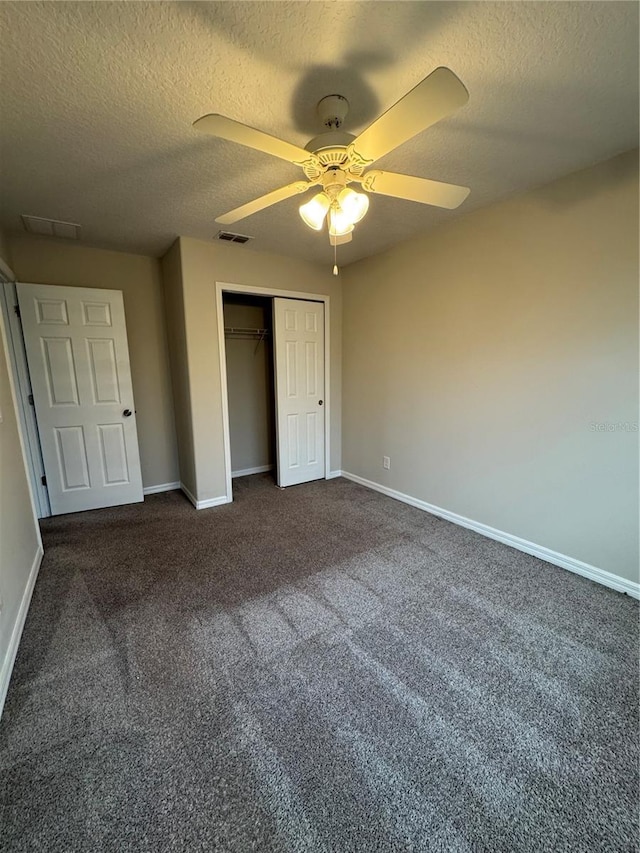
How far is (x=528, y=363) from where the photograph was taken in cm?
239

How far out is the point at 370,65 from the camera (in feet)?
4.25

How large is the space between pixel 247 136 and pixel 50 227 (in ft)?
8.06

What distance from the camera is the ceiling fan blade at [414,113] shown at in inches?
37.7

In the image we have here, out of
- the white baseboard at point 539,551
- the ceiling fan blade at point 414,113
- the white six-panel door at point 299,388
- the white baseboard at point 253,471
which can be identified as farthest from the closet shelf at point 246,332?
the ceiling fan blade at point 414,113

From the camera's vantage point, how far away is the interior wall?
13.5ft

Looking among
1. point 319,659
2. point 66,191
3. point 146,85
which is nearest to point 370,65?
point 146,85

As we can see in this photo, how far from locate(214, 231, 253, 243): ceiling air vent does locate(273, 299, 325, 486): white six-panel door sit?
0.65 meters

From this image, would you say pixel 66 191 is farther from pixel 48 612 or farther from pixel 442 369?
pixel 442 369

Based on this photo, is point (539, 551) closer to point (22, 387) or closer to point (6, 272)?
point (22, 387)

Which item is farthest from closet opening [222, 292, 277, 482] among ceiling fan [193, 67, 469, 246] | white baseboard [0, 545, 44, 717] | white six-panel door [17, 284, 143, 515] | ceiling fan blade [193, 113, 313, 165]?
ceiling fan blade [193, 113, 313, 165]

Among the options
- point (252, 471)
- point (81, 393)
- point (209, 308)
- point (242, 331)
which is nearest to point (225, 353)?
point (242, 331)

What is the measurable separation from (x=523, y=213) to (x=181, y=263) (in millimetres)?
2644

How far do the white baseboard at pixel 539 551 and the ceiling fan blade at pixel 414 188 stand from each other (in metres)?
2.27

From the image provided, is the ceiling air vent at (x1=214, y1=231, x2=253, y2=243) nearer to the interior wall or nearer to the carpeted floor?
the interior wall
